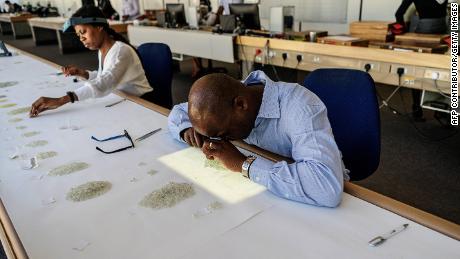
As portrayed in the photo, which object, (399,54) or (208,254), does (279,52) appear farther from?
(208,254)

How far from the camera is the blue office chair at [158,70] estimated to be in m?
2.37

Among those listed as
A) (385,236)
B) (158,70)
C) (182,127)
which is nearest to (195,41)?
(158,70)

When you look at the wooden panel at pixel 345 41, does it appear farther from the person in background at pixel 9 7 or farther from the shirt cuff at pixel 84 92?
the person in background at pixel 9 7

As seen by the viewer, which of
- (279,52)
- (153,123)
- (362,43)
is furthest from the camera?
(279,52)

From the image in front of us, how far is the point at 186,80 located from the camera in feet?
17.1

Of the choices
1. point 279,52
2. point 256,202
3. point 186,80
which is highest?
point 279,52

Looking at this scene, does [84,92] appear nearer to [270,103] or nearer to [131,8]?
[270,103]

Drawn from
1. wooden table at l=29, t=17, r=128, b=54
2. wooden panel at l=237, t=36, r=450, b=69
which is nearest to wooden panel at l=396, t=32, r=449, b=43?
wooden panel at l=237, t=36, r=450, b=69

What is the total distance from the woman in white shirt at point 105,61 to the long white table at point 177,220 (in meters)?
0.66

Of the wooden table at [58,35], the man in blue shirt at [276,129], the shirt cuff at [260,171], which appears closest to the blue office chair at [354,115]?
the man in blue shirt at [276,129]

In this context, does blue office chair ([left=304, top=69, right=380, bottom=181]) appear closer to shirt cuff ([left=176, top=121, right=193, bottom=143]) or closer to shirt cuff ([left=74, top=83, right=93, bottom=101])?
shirt cuff ([left=176, top=121, right=193, bottom=143])

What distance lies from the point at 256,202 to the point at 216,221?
0.13 meters

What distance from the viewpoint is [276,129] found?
1.11 meters

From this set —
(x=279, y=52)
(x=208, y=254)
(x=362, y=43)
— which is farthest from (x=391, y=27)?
(x=208, y=254)
